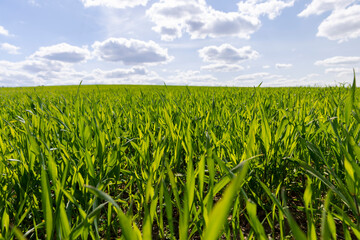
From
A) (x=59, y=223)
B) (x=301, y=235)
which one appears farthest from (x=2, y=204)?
(x=301, y=235)

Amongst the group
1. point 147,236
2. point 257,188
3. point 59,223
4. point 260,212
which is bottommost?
point 260,212

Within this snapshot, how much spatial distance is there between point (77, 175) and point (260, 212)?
0.80m

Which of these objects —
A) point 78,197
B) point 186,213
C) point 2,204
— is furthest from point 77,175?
point 186,213

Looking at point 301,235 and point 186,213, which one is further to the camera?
point 186,213

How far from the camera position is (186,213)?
1.75 feet

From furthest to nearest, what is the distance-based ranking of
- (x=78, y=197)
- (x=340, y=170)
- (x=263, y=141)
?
1. (x=263, y=141)
2. (x=340, y=170)
3. (x=78, y=197)

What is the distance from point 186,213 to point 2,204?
73cm

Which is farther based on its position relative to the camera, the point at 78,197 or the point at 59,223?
the point at 78,197

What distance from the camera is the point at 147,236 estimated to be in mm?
408

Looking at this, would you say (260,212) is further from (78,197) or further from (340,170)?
(78,197)

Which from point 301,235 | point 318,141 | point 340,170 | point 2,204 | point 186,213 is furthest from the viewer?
point 318,141

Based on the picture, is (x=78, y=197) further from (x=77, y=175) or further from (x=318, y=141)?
(x=318, y=141)

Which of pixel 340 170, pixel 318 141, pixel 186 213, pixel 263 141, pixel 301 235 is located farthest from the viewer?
pixel 318 141

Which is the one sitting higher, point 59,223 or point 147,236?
point 147,236
